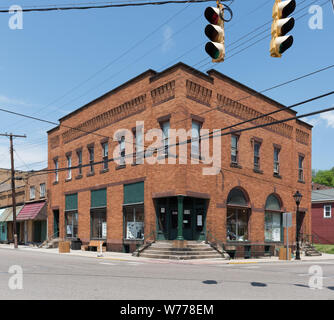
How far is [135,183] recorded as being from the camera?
26125 millimetres

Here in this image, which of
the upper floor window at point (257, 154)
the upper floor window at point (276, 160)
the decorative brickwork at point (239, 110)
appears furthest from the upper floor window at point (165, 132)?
the upper floor window at point (276, 160)

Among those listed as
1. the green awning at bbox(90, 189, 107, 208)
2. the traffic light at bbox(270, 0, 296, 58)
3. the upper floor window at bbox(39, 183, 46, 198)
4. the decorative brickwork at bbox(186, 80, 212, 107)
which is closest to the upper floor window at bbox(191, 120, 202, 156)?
the decorative brickwork at bbox(186, 80, 212, 107)

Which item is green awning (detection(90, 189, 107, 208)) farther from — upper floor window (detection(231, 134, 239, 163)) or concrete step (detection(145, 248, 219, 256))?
upper floor window (detection(231, 134, 239, 163))

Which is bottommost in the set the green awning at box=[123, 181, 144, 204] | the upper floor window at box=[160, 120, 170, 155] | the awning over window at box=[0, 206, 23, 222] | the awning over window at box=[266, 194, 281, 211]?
the awning over window at box=[0, 206, 23, 222]

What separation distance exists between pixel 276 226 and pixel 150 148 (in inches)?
494

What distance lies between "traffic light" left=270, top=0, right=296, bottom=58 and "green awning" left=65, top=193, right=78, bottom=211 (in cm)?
2804

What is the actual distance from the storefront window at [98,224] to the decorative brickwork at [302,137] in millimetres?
17890

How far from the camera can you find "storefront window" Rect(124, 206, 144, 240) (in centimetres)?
2555

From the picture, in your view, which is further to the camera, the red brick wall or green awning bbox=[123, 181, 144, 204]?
the red brick wall

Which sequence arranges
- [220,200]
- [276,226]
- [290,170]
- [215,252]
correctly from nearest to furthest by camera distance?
[215,252] < [220,200] < [276,226] < [290,170]

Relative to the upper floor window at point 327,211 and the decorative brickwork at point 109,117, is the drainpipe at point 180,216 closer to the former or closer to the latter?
the decorative brickwork at point 109,117

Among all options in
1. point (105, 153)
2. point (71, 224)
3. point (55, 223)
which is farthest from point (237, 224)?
point (55, 223)

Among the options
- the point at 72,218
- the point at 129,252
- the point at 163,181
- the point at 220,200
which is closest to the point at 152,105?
the point at 163,181
